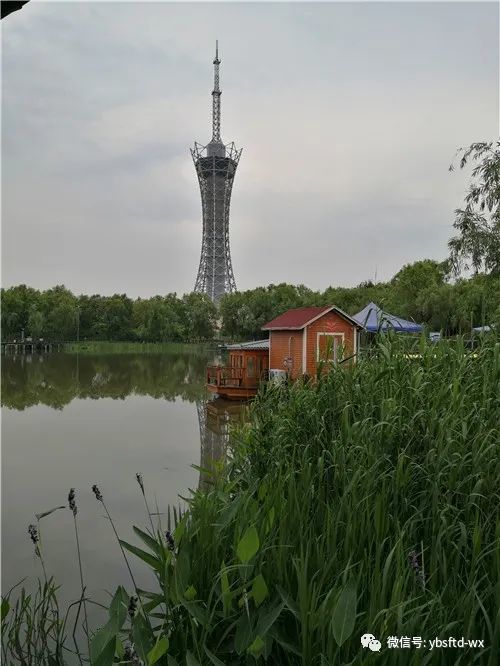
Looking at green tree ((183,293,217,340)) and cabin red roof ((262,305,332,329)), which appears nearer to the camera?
cabin red roof ((262,305,332,329))

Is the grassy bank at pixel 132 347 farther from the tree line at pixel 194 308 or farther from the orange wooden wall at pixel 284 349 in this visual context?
A: the orange wooden wall at pixel 284 349

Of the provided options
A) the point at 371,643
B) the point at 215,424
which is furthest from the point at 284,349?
the point at 371,643

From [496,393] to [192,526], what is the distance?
65.4 inches

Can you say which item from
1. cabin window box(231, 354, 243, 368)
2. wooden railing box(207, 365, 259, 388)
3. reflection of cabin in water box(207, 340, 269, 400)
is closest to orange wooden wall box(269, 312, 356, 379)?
reflection of cabin in water box(207, 340, 269, 400)

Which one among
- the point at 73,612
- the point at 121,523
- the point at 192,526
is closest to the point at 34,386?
the point at 121,523

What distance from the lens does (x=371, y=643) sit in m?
1.51

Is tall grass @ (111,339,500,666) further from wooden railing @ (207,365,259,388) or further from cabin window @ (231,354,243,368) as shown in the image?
cabin window @ (231,354,243,368)

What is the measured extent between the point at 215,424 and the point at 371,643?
9986 mm

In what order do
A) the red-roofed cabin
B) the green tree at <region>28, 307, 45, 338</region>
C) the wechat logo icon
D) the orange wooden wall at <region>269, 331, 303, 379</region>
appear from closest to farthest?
1. the wechat logo icon
2. the red-roofed cabin
3. the orange wooden wall at <region>269, 331, 303, 379</region>
4. the green tree at <region>28, 307, 45, 338</region>

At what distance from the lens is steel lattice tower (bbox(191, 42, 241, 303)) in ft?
213

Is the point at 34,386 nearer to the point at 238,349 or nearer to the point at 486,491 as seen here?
the point at 238,349

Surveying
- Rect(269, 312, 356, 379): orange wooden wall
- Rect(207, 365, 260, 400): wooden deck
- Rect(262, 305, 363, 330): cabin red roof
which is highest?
Rect(262, 305, 363, 330): cabin red roof

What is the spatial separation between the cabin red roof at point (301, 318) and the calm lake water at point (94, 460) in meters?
2.38

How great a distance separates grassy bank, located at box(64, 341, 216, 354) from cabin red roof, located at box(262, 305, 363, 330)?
2560 centimetres
